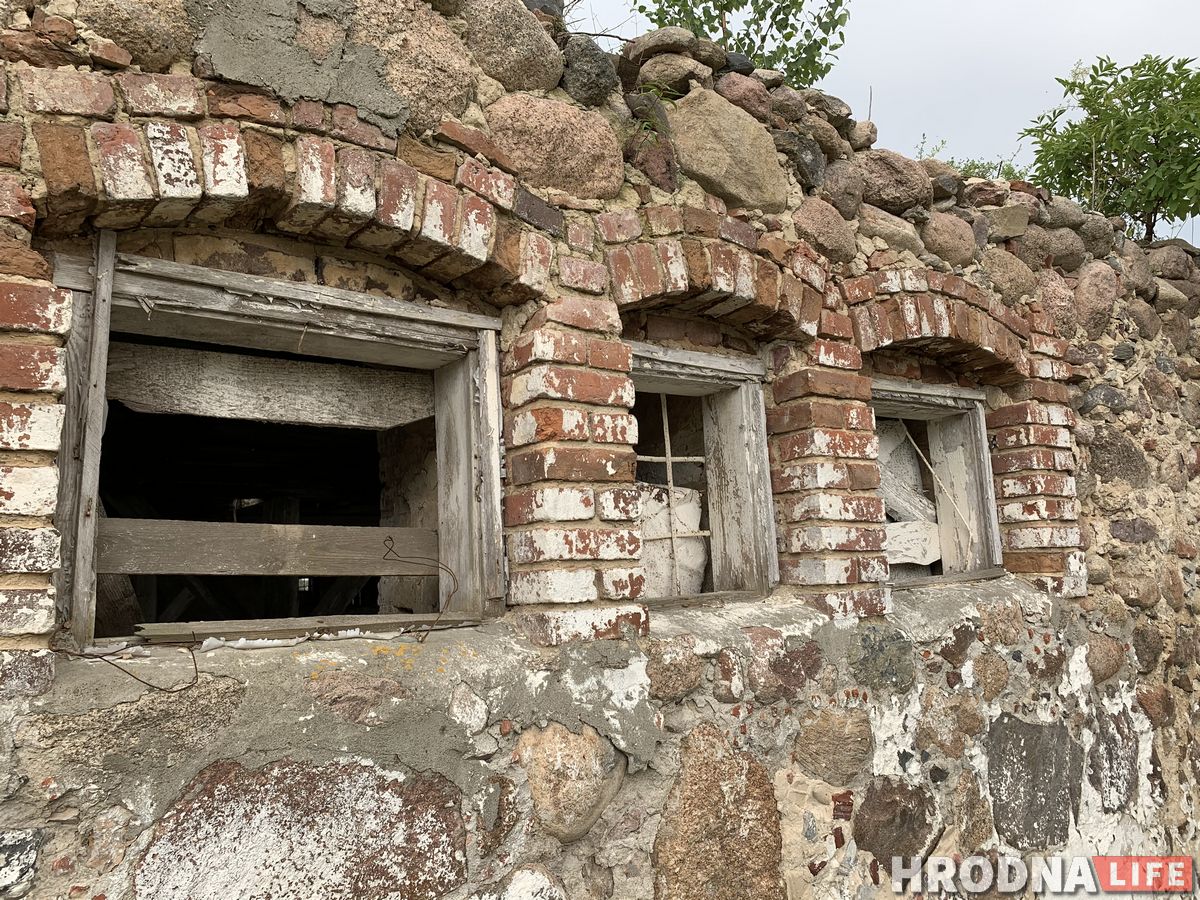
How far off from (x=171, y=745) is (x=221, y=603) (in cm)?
355

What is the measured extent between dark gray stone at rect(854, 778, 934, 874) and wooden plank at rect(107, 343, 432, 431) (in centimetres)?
181

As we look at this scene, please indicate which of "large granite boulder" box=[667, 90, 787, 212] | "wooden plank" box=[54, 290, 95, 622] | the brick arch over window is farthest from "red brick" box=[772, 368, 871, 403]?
"wooden plank" box=[54, 290, 95, 622]

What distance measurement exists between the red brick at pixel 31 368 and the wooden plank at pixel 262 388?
0.99 feet

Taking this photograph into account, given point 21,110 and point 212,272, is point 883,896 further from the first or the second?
point 21,110

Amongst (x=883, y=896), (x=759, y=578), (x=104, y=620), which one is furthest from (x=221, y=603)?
(x=883, y=896)

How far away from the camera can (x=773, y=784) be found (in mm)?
2432

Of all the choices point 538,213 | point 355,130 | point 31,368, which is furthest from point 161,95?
point 538,213

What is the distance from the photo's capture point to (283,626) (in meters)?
1.94

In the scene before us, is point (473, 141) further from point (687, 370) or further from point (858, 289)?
point (858, 289)

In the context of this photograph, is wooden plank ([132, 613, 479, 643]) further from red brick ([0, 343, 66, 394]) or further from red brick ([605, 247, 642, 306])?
red brick ([605, 247, 642, 306])

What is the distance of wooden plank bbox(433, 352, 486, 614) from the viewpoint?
7.30 ft

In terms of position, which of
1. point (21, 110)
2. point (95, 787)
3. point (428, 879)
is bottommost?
point (428, 879)

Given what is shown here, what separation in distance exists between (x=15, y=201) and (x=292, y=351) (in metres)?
0.69

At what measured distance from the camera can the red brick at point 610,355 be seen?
2.29 m
